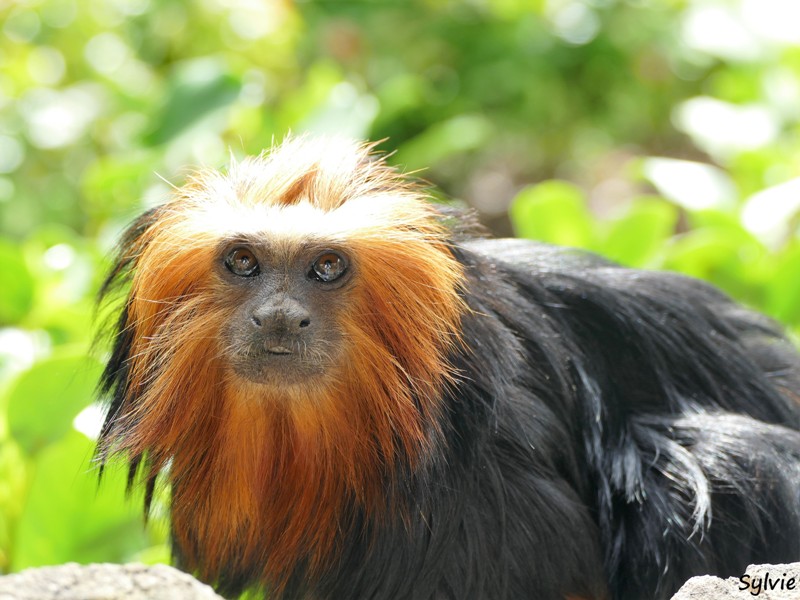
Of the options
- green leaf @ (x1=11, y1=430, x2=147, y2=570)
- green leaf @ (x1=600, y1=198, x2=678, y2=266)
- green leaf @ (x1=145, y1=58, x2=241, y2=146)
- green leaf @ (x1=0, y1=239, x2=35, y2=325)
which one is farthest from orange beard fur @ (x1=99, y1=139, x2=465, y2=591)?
green leaf @ (x1=145, y1=58, x2=241, y2=146)

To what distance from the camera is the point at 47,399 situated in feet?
10.8

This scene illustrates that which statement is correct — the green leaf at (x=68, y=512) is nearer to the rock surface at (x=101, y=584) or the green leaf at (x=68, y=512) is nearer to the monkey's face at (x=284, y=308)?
the monkey's face at (x=284, y=308)

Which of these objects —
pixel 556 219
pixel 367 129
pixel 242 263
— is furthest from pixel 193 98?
pixel 242 263

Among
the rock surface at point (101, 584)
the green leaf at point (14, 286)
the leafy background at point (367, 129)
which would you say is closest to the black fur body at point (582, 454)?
the rock surface at point (101, 584)

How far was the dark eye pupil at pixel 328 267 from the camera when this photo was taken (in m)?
2.25

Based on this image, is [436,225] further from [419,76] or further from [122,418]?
[419,76]

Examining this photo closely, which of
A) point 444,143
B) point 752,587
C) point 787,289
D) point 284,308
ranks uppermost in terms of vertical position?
point 444,143

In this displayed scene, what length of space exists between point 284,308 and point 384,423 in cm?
34

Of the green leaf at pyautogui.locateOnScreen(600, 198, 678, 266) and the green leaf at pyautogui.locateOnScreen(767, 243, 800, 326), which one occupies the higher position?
the green leaf at pyautogui.locateOnScreen(600, 198, 678, 266)

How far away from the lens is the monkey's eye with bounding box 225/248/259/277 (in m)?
2.26

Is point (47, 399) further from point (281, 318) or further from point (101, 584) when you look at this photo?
point (101, 584)

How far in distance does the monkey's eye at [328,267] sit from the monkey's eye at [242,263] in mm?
118

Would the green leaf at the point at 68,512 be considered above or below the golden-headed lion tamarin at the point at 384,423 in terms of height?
below

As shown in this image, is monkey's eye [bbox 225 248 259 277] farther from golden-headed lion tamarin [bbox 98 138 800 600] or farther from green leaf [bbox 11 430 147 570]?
green leaf [bbox 11 430 147 570]
